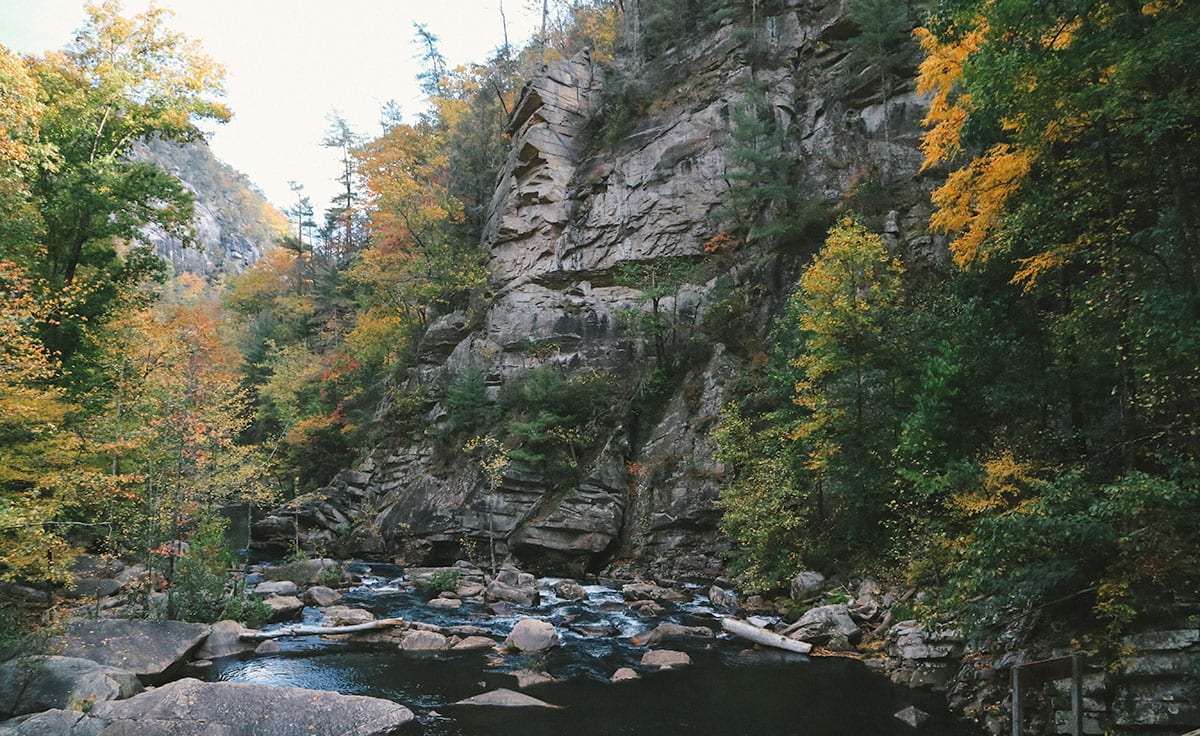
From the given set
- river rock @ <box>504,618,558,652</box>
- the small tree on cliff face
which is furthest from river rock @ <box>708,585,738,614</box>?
river rock @ <box>504,618,558,652</box>

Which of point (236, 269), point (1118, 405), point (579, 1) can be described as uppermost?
point (579, 1)

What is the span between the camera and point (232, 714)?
28.7ft

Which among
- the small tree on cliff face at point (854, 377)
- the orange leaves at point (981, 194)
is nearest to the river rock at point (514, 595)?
the small tree on cliff face at point (854, 377)

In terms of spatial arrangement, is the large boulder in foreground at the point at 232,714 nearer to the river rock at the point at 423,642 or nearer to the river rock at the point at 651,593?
the river rock at the point at 423,642

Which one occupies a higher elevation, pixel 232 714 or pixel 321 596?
pixel 232 714

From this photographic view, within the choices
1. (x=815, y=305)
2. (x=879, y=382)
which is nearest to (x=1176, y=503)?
(x=879, y=382)

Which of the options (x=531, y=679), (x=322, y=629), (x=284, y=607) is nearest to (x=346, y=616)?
(x=322, y=629)

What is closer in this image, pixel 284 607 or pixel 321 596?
pixel 284 607

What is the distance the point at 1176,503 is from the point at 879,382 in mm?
9264

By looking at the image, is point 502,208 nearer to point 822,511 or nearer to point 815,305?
point 815,305

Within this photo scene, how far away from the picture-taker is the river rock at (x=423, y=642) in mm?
14008

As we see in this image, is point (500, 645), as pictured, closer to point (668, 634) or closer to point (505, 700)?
point (505, 700)

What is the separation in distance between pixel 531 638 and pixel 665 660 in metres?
3.28

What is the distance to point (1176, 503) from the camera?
6965mm
